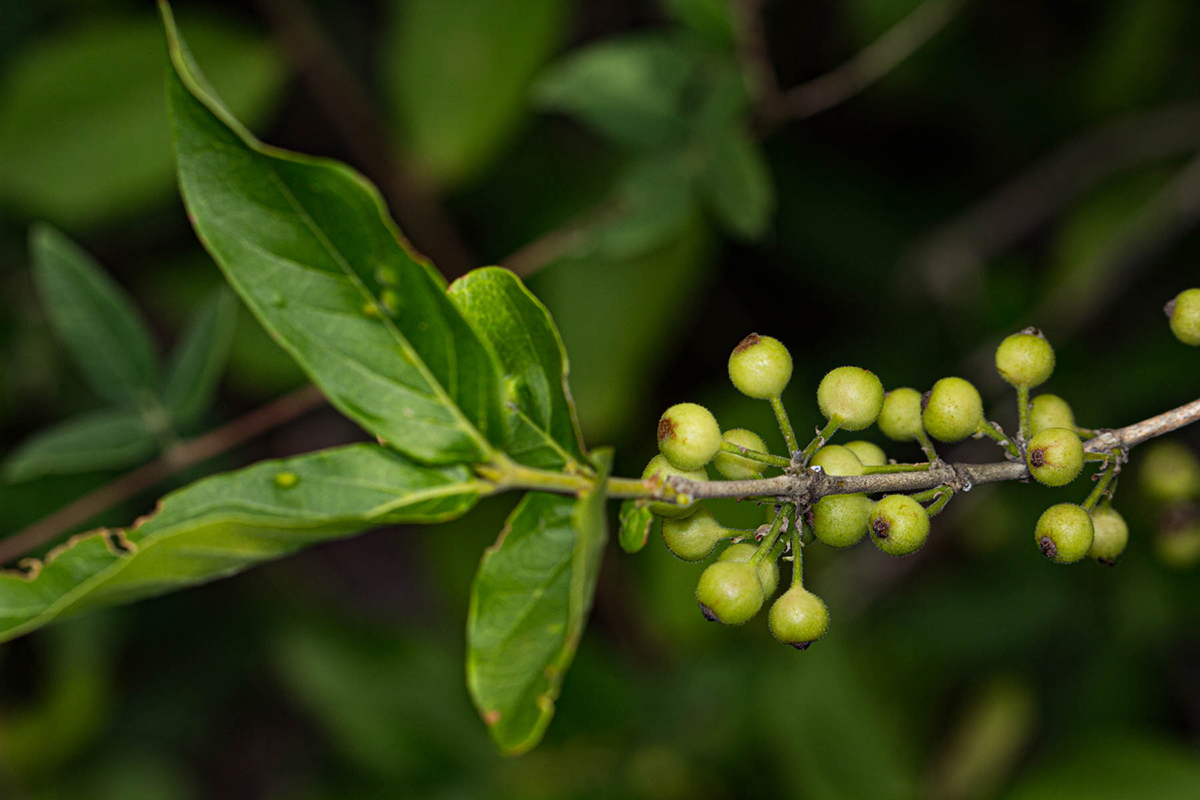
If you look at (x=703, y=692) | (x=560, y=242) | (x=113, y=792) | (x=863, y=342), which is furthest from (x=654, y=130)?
(x=113, y=792)

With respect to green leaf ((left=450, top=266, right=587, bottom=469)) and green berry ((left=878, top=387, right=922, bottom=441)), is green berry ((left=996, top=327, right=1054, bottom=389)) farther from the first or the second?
green leaf ((left=450, top=266, right=587, bottom=469))

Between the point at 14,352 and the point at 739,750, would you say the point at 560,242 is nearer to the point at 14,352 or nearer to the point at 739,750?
the point at 739,750

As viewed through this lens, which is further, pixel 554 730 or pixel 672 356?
pixel 672 356

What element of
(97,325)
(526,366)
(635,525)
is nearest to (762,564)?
(635,525)

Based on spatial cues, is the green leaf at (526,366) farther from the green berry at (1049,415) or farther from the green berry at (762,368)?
the green berry at (1049,415)

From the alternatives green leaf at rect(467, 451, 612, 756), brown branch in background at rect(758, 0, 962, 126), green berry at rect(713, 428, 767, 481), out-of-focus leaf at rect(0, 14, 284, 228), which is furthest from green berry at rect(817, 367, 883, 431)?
out-of-focus leaf at rect(0, 14, 284, 228)

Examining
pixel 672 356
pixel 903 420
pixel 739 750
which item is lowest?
pixel 739 750

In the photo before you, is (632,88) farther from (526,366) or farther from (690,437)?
(690,437)
